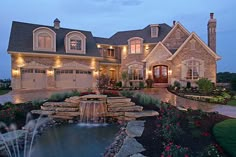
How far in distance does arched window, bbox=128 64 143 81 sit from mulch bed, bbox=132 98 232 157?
55.5 feet

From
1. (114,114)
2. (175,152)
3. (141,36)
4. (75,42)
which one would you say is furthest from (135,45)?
(175,152)

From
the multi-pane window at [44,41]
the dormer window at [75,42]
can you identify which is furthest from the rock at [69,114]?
the dormer window at [75,42]

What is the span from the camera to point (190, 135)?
6035mm

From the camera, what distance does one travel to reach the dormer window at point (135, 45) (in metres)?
24.9

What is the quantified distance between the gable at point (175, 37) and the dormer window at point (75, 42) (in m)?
9.03

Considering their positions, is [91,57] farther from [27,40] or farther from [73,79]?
[27,40]

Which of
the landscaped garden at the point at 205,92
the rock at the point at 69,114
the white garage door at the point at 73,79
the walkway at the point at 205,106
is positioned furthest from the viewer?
the white garage door at the point at 73,79

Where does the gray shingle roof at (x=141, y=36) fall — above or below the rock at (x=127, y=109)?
above

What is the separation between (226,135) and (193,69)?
51.7 ft

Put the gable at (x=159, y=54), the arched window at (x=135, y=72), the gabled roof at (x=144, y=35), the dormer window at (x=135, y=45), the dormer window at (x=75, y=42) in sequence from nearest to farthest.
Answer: the gable at (x=159, y=54) → the dormer window at (x=75, y=42) → the arched window at (x=135, y=72) → the dormer window at (x=135, y=45) → the gabled roof at (x=144, y=35)

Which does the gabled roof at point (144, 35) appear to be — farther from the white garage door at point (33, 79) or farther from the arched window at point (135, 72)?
the white garage door at point (33, 79)

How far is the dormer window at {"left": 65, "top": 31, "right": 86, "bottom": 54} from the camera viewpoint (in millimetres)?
22453

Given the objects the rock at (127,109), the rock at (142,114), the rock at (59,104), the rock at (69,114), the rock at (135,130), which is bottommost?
the rock at (135,130)

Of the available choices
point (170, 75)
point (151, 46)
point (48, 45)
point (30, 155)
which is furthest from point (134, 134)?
point (151, 46)
